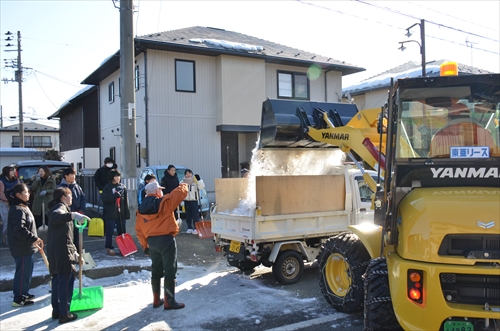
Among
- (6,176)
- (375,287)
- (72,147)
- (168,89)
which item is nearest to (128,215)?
(6,176)

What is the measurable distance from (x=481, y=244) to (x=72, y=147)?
2920 centimetres

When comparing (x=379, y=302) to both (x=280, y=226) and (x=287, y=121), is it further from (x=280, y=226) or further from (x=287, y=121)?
(x=287, y=121)

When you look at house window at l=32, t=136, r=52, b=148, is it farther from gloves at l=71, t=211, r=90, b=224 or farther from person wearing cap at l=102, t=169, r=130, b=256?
gloves at l=71, t=211, r=90, b=224

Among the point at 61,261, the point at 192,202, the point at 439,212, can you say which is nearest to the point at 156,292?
the point at 61,261

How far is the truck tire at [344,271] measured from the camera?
213 inches

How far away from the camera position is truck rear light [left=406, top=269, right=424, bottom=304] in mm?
3566

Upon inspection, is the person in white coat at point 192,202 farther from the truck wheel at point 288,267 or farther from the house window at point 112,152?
the house window at point 112,152

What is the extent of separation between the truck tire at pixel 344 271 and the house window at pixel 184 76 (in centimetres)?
1341

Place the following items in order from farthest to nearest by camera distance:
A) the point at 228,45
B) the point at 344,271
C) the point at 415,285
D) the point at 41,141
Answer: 1. the point at 41,141
2. the point at 228,45
3. the point at 344,271
4. the point at 415,285

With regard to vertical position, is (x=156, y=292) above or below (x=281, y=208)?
below

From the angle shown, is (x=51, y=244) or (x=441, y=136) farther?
(x=51, y=244)

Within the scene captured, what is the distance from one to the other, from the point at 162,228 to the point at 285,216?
2.24 meters

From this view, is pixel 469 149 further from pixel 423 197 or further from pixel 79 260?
pixel 79 260

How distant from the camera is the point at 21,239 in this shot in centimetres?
602
